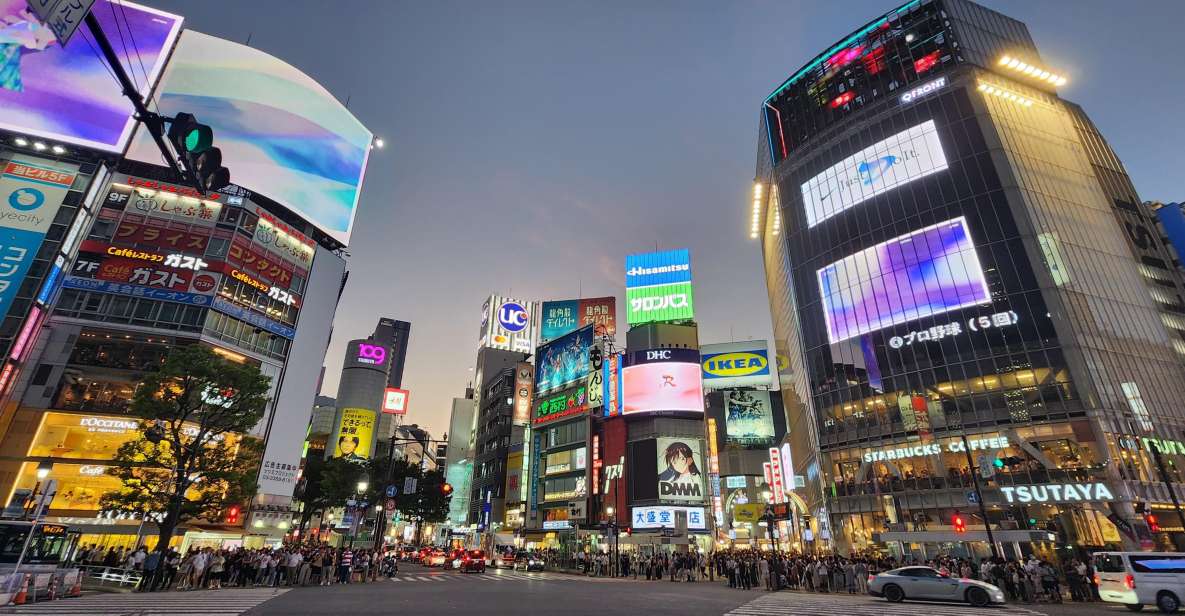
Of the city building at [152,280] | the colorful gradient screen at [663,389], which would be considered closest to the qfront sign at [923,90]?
the colorful gradient screen at [663,389]

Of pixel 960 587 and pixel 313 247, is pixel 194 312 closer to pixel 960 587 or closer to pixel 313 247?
pixel 313 247

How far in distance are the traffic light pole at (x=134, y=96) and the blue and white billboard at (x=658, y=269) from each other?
64.4 metres

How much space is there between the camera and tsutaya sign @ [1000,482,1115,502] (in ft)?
115

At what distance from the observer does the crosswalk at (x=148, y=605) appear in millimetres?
14023

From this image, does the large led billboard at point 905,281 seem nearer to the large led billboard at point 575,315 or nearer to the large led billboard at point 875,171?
the large led billboard at point 875,171

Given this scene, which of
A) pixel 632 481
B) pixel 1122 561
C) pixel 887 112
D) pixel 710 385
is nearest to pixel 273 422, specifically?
pixel 632 481

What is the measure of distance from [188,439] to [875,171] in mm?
60642

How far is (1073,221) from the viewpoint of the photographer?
47.0 meters

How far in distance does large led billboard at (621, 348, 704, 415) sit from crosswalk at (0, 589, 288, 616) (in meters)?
41.4

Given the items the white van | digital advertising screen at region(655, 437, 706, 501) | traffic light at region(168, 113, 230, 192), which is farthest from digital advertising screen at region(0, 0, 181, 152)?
the white van

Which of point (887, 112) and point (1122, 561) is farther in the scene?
point (887, 112)

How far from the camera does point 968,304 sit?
4469cm

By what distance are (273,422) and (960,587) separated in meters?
50.2

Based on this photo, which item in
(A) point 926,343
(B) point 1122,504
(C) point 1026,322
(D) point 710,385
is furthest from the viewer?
(D) point 710,385
